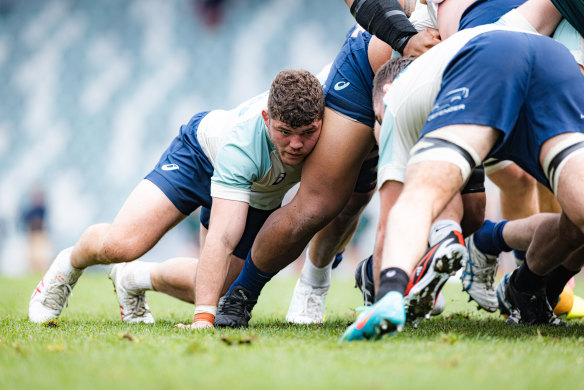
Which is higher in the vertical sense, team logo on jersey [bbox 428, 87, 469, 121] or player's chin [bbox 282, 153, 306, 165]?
team logo on jersey [bbox 428, 87, 469, 121]

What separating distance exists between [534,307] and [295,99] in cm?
175

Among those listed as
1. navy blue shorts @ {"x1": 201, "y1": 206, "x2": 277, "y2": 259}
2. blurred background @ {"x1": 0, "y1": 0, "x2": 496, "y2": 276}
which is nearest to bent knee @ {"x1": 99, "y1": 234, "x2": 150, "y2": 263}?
navy blue shorts @ {"x1": 201, "y1": 206, "x2": 277, "y2": 259}

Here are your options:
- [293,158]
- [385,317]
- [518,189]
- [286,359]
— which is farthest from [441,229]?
[518,189]

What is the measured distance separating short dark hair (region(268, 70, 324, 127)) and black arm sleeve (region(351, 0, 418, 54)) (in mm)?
433

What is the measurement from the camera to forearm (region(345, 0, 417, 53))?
3.39 metres

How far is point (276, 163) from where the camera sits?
12.1 feet

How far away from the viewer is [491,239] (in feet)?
12.8

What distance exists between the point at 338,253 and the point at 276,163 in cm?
107

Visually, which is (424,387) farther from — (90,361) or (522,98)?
(522,98)

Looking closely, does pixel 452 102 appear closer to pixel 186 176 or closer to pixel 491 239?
pixel 491 239

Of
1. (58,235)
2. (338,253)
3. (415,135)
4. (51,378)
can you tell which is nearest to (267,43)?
(58,235)

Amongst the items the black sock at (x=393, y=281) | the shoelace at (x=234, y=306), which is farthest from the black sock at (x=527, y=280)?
the shoelace at (x=234, y=306)

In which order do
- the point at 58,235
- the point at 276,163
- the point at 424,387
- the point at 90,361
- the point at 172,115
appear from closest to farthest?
the point at 424,387 < the point at 90,361 < the point at 276,163 < the point at 58,235 < the point at 172,115

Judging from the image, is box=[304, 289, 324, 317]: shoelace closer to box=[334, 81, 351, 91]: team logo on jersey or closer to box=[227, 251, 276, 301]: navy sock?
box=[227, 251, 276, 301]: navy sock
